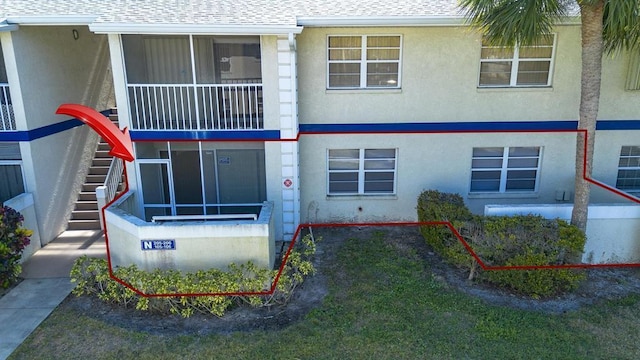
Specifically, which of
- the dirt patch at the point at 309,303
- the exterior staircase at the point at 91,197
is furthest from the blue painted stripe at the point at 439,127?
the exterior staircase at the point at 91,197

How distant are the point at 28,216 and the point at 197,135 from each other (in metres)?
4.36

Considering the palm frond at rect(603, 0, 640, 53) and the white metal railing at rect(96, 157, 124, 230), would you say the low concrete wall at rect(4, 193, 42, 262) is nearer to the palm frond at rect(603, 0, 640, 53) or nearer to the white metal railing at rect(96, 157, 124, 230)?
the white metal railing at rect(96, 157, 124, 230)

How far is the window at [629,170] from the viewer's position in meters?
12.1

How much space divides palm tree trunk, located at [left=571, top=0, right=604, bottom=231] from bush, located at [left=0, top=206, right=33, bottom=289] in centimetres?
1152

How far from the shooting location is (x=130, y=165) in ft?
35.2

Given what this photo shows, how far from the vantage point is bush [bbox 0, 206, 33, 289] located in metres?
9.05

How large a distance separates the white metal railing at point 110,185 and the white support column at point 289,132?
4709 mm

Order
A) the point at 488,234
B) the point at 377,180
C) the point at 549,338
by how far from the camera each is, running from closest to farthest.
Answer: the point at 549,338, the point at 488,234, the point at 377,180

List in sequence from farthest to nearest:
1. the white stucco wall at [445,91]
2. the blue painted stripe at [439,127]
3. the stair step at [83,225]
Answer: the stair step at [83,225] → the blue painted stripe at [439,127] → the white stucco wall at [445,91]

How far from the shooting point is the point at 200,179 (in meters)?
11.4

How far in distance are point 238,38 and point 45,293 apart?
6.85 m

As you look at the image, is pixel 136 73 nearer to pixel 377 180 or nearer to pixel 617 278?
pixel 377 180

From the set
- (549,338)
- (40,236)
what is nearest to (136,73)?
(40,236)

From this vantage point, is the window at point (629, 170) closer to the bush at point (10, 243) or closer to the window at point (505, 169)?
the window at point (505, 169)
